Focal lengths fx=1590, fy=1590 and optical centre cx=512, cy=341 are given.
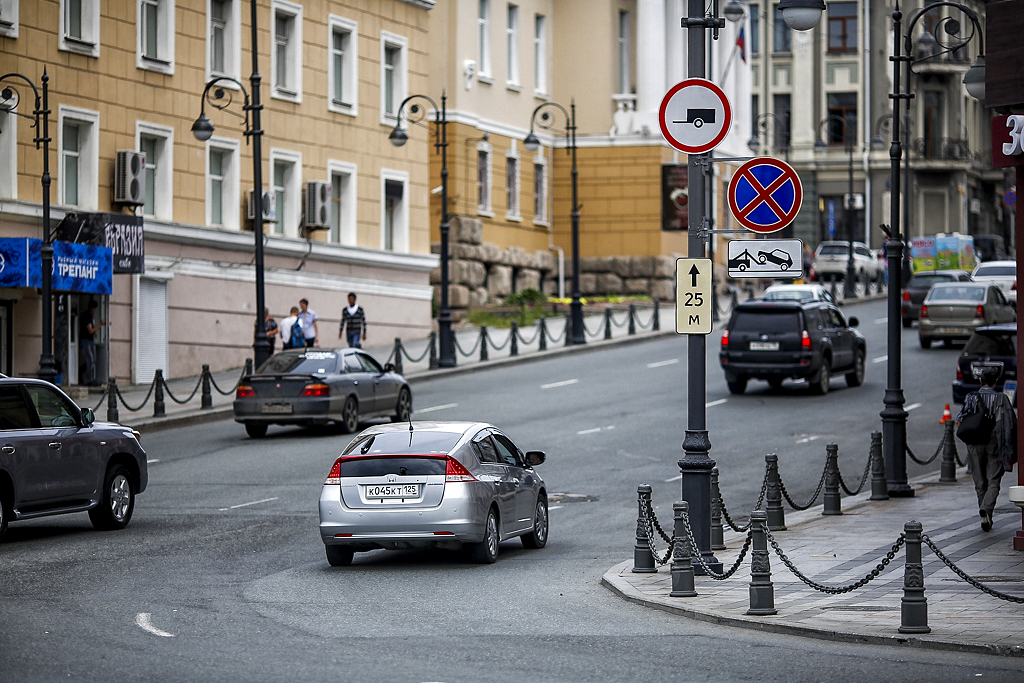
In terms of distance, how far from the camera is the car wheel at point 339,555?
15.1 meters

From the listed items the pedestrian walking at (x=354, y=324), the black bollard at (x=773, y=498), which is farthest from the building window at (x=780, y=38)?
the black bollard at (x=773, y=498)

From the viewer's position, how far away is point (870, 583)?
13.7 meters

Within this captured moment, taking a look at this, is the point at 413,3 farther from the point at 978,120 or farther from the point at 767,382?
the point at 978,120

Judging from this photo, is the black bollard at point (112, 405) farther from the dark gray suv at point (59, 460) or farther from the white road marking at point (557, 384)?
the dark gray suv at point (59, 460)

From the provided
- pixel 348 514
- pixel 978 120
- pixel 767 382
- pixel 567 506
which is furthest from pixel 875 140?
pixel 348 514

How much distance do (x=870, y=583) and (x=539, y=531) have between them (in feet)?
13.8

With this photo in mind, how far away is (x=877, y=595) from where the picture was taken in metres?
12.9

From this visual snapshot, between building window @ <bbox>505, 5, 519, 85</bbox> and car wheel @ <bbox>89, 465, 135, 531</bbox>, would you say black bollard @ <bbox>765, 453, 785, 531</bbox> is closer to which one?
car wheel @ <bbox>89, 465, 135, 531</bbox>

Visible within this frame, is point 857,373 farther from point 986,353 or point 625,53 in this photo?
point 625,53

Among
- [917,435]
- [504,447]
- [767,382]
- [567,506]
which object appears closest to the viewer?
[504,447]

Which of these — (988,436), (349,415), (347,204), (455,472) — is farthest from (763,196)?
(347,204)

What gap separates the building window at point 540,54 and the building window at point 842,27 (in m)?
27.9

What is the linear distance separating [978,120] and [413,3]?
4979cm

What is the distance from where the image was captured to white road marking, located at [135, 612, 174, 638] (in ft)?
36.5
